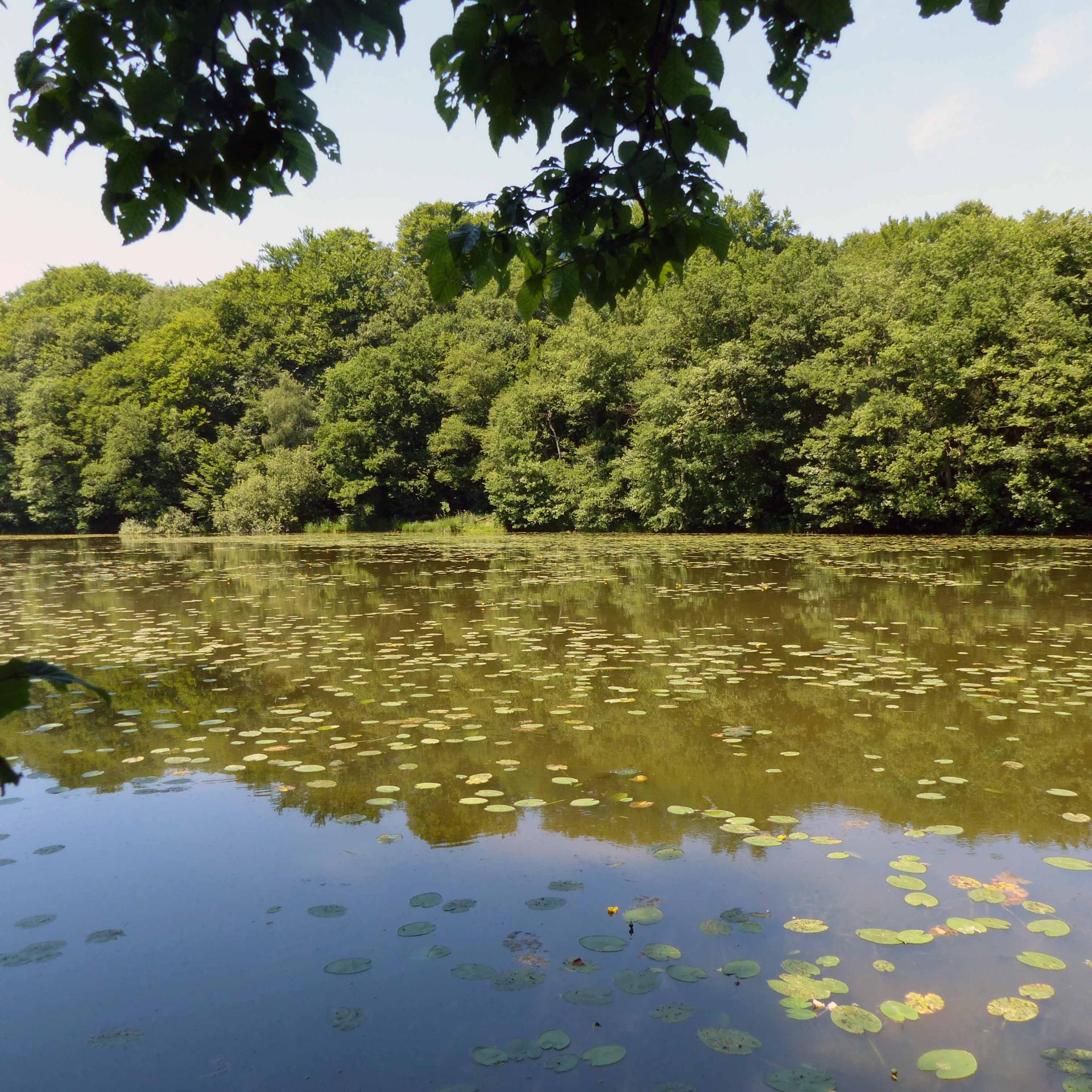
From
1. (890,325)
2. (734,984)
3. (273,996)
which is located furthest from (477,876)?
(890,325)

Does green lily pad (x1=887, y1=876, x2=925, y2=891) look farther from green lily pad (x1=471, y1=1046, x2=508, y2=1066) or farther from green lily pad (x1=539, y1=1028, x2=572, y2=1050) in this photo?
green lily pad (x1=471, y1=1046, x2=508, y2=1066)

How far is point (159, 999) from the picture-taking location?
2.31 metres

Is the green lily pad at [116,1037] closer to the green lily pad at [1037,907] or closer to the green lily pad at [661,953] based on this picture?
the green lily pad at [661,953]

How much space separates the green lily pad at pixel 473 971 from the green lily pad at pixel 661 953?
46cm

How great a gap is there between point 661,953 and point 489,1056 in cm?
64

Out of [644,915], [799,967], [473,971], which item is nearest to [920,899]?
[799,967]

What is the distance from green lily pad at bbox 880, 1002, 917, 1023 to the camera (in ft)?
7.02

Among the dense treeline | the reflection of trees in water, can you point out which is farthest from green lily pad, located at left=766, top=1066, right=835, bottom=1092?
the dense treeline

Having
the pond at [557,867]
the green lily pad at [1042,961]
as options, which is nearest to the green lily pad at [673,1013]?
the pond at [557,867]

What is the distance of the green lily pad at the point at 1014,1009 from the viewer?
2.14m

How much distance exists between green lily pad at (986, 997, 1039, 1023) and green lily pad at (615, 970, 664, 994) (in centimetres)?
87

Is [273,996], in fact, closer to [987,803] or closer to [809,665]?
[987,803]

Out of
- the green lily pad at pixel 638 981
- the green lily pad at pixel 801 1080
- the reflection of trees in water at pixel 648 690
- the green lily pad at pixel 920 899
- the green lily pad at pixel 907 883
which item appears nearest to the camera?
the green lily pad at pixel 801 1080

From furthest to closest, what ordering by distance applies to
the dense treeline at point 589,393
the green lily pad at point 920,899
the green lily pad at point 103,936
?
the dense treeline at point 589,393 → the green lily pad at point 920,899 → the green lily pad at point 103,936
